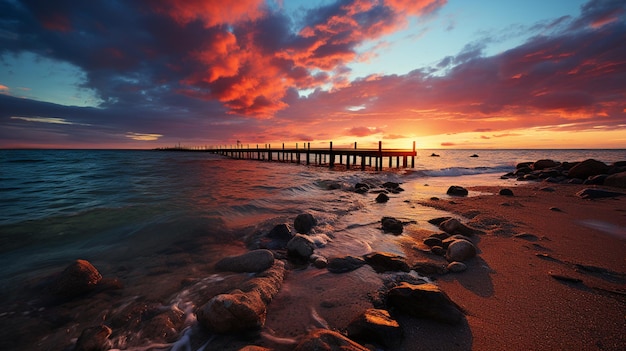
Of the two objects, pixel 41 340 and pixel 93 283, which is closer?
pixel 41 340

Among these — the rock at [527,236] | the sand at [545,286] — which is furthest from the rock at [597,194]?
the rock at [527,236]

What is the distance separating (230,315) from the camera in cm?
282

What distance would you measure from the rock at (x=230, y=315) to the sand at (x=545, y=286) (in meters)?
2.16

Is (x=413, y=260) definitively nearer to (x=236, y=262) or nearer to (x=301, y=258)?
(x=301, y=258)

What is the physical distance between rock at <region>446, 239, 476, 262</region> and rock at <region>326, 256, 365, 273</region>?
5.50ft

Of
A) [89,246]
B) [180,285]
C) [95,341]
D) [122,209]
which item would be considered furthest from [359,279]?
[122,209]

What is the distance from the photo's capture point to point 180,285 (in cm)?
402

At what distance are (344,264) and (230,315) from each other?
2.17m

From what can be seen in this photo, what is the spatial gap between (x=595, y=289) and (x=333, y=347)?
3.90 metres

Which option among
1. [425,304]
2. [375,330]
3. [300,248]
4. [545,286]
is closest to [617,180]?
[545,286]

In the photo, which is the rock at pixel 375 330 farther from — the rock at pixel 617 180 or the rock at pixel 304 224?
the rock at pixel 617 180

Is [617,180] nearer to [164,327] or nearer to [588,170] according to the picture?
[588,170]

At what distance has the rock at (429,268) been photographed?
13.3 ft

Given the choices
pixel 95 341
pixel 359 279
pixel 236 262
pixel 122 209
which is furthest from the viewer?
pixel 122 209
